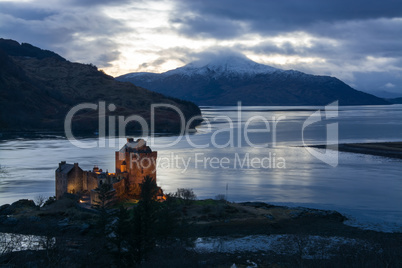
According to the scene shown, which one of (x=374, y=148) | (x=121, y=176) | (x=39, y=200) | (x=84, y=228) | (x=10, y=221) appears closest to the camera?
(x=84, y=228)

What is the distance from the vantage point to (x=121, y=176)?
28.7 m

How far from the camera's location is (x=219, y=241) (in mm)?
23891

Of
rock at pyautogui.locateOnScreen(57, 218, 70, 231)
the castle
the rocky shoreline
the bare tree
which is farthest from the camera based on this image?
the bare tree

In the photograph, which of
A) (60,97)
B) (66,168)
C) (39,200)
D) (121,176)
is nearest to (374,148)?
(121,176)

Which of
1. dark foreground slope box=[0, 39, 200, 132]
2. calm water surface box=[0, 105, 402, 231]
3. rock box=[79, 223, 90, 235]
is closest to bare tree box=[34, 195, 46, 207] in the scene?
calm water surface box=[0, 105, 402, 231]

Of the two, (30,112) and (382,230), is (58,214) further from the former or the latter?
(30,112)

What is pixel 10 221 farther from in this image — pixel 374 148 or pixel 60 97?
pixel 60 97

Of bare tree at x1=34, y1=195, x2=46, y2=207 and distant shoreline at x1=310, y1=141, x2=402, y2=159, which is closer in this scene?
bare tree at x1=34, y1=195, x2=46, y2=207

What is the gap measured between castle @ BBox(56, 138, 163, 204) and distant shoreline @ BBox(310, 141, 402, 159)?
129 feet

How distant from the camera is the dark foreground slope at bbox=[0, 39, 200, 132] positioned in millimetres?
106938

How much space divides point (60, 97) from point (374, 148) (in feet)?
313

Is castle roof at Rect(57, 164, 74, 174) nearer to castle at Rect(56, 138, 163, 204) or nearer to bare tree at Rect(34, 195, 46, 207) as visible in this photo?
castle at Rect(56, 138, 163, 204)

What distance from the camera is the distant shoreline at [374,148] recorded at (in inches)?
2316

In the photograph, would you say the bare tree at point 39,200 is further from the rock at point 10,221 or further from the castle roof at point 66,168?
the rock at point 10,221
